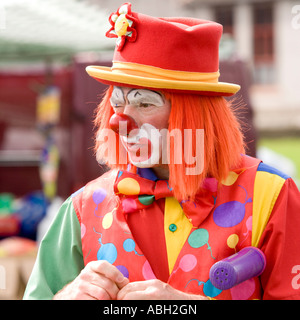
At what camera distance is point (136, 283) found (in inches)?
46.1

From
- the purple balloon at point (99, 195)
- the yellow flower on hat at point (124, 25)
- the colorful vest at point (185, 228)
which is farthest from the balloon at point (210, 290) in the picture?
the yellow flower on hat at point (124, 25)

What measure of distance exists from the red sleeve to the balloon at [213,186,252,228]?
0.07 m

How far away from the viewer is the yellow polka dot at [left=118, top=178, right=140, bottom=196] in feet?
4.31

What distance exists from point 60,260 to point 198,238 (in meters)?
0.36

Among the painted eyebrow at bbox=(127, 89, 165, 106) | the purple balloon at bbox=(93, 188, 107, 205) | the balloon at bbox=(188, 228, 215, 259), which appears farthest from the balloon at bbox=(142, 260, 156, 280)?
the painted eyebrow at bbox=(127, 89, 165, 106)

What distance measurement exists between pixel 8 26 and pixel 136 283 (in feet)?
7.82

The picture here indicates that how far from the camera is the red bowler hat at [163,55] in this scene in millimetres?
1228

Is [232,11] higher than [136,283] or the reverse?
higher

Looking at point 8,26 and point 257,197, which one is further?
point 8,26

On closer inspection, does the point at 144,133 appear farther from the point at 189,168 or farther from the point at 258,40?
the point at 258,40

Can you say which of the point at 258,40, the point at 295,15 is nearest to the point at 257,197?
the point at 295,15

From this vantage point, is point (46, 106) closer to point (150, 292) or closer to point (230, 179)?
point (230, 179)

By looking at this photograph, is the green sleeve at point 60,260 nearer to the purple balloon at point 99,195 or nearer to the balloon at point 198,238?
the purple balloon at point 99,195

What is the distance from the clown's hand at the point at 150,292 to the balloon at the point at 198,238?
0.12 meters
